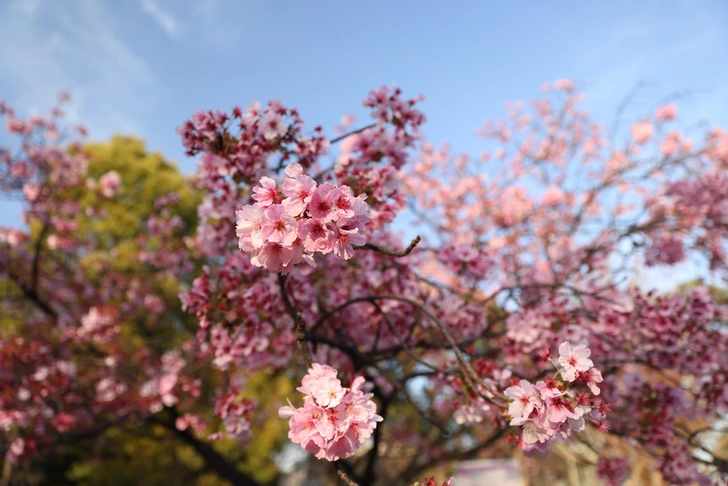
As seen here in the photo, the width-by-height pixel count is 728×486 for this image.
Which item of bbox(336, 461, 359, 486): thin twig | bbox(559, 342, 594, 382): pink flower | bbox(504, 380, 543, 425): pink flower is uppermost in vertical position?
bbox(559, 342, 594, 382): pink flower

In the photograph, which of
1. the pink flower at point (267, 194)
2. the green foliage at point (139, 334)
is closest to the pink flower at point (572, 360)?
the pink flower at point (267, 194)

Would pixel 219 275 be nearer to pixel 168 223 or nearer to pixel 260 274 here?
pixel 260 274

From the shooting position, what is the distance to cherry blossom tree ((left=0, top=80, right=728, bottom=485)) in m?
1.79

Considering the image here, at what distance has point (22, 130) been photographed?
7566 millimetres

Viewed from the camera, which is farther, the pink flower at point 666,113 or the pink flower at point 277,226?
the pink flower at point 666,113

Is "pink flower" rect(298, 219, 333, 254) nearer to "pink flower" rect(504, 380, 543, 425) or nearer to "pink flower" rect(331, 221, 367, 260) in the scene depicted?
"pink flower" rect(331, 221, 367, 260)

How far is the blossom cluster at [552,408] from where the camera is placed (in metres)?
1.74

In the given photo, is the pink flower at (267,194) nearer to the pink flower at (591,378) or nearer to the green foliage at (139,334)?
the pink flower at (591,378)

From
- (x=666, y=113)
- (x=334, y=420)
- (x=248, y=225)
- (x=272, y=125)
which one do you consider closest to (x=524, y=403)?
(x=334, y=420)

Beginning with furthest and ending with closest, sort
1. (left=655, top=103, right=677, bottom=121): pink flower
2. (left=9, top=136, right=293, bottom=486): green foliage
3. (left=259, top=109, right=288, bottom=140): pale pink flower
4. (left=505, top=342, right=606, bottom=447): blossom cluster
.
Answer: (left=9, top=136, right=293, bottom=486): green foliage, (left=655, top=103, right=677, bottom=121): pink flower, (left=259, top=109, right=288, bottom=140): pale pink flower, (left=505, top=342, right=606, bottom=447): blossom cluster

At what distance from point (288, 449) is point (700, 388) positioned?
1217 centimetres

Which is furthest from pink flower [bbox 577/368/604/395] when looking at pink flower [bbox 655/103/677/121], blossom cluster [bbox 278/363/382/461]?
pink flower [bbox 655/103/677/121]

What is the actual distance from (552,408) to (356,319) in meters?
2.38

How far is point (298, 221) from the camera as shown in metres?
1.63
